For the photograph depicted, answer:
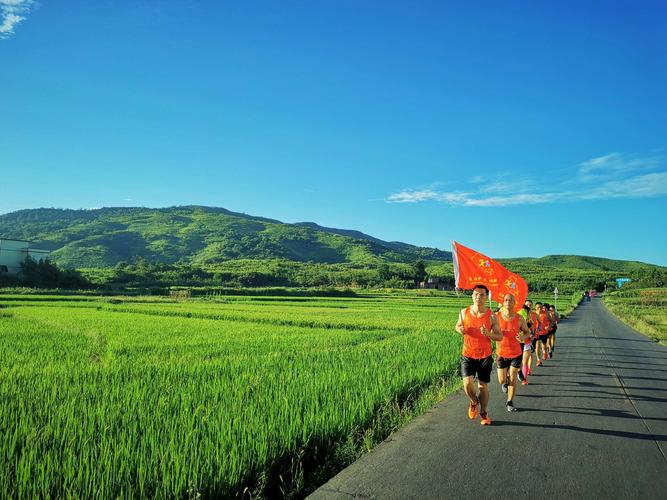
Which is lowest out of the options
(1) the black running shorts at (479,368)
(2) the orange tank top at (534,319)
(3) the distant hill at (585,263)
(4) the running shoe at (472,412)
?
(4) the running shoe at (472,412)

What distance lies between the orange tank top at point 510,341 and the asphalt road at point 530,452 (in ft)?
2.56

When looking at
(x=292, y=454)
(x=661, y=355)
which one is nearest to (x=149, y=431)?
(x=292, y=454)

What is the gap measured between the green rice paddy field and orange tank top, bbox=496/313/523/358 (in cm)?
143

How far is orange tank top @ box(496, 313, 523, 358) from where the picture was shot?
6.90m

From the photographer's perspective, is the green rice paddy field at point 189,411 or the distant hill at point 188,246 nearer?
the green rice paddy field at point 189,411

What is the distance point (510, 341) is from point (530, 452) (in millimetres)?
2473

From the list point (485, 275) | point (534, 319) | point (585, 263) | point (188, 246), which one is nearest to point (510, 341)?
point (485, 275)

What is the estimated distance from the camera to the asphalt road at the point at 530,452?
376cm

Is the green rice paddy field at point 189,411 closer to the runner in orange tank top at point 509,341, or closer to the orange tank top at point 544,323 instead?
the runner in orange tank top at point 509,341

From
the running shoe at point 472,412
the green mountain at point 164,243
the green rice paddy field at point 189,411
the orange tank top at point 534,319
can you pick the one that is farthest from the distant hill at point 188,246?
the running shoe at point 472,412

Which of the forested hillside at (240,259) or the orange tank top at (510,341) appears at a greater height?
the forested hillside at (240,259)

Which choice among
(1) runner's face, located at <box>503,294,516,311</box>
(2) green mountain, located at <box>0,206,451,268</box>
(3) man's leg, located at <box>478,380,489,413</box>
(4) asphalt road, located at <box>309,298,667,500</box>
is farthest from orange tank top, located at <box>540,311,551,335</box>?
(2) green mountain, located at <box>0,206,451,268</box>

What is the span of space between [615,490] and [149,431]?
4.23 m

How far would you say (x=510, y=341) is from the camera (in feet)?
22.7
